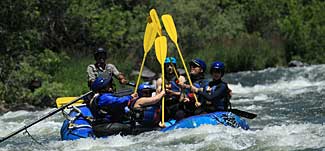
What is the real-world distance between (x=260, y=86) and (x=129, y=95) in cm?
967

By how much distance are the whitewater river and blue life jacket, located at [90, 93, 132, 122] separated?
38 cm

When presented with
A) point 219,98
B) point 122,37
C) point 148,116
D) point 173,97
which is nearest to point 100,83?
point 148,116

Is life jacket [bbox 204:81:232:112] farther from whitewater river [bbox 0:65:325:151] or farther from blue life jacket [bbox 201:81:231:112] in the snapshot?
whitewater river [bbox 0:65:325:151]

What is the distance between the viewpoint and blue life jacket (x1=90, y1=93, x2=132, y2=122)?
312 inches

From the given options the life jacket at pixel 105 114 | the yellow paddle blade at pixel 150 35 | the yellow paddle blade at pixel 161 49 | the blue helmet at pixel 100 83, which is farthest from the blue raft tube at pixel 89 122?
the yellow paddle blade at pixel 150 35

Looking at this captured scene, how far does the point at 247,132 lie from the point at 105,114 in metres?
1.92

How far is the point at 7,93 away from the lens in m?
Answer: 13.6

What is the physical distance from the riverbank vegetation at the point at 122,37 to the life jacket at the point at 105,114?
5696mm

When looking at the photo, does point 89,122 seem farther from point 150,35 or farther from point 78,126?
point 150,35

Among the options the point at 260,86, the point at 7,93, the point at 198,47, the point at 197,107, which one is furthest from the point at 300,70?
the point at 197,107

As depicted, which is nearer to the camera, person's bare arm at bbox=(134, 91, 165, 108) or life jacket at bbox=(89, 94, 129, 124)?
person's bare arm at bbox=(134, 91, 165, 108)

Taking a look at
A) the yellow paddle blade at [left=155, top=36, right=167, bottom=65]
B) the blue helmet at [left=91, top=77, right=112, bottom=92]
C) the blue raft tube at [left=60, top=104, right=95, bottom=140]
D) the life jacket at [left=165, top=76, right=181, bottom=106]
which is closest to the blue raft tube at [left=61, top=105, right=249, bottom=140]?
the blue raft tube at [left=60, top=104, right=95, bottom=140]

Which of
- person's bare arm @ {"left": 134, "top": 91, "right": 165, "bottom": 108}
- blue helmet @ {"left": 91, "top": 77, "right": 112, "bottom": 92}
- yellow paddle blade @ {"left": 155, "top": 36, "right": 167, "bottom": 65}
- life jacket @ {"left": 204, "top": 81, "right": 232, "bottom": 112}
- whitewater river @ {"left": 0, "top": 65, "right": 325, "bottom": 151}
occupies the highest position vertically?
yellow paddle blade @ {"left": 155, "top": 36, "right": 167, "bottom": 65}

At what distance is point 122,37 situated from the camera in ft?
69.8
